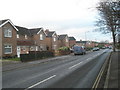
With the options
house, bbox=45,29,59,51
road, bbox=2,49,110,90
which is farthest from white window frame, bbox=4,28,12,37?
house, bbox=45,29,59,51

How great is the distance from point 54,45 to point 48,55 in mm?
26111

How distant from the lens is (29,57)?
30016 millimetres

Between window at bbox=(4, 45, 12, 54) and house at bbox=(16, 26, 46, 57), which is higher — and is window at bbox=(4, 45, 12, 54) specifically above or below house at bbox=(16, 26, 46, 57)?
below

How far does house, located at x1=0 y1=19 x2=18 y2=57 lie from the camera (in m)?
33.2

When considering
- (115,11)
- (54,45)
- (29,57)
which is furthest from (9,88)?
(54,45)

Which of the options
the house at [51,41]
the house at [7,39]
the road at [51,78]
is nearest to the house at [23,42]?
the house at [7,39]

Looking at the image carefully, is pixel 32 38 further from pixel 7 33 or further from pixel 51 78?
pixel 51 78

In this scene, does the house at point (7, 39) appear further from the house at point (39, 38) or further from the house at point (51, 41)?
the house at point (51, 41)

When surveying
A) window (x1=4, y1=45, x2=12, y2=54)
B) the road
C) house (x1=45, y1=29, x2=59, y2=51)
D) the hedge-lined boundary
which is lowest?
the road

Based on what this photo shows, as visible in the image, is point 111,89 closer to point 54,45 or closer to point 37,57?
point 37,57

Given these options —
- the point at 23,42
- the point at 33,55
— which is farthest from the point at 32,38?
the point at 33,55

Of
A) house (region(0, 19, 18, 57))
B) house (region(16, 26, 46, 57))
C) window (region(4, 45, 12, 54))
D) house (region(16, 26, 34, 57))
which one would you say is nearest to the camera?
house (region(0, 19, 18, 57))

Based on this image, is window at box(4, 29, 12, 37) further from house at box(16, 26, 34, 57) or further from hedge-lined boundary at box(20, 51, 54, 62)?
house at box(16, 26, 34, 57)

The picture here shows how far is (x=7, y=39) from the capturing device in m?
34.6
